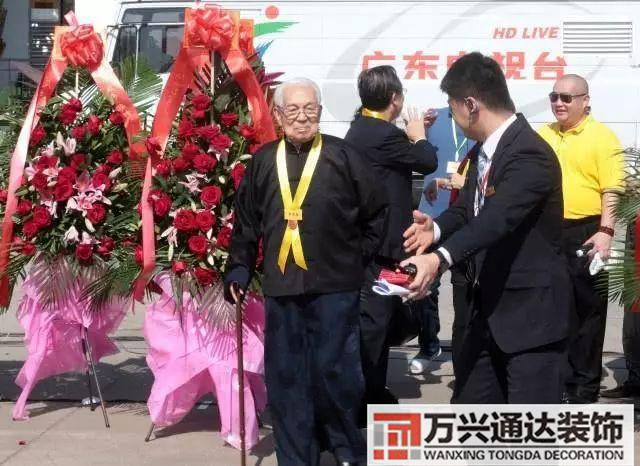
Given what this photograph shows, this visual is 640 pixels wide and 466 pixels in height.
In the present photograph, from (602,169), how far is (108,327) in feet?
9.17

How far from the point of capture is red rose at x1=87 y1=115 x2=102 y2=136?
19.9 ft

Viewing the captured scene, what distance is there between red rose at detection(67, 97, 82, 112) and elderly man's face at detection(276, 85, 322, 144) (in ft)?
4.98

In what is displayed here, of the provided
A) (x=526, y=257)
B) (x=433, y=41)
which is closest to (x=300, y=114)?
(x=526, y=257)

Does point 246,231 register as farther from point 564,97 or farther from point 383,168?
point 564,97

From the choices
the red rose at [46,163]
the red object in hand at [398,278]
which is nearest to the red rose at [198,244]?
the red rose at [46,163]

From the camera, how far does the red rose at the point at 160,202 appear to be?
5785 mm

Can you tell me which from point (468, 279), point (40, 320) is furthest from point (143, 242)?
point (468, 279)

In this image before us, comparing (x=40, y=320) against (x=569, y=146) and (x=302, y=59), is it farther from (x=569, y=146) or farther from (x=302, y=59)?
(x=302, y=59)

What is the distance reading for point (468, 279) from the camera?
14.6 feet

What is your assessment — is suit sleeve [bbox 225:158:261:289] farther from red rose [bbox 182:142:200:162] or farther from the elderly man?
red rose [bbox 182:142:200:162]

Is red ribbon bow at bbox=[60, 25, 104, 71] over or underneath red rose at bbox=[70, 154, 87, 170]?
over

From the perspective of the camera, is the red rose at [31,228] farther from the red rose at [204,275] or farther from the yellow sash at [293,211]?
the yellow sash at [293,211]

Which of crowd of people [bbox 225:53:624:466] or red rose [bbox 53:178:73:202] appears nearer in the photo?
crowd of people [bbox 225:53:624:466]

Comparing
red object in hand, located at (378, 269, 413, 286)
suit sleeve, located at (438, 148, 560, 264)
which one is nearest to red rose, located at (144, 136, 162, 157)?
red object in hand, located at (378, 269, 413, 286)
